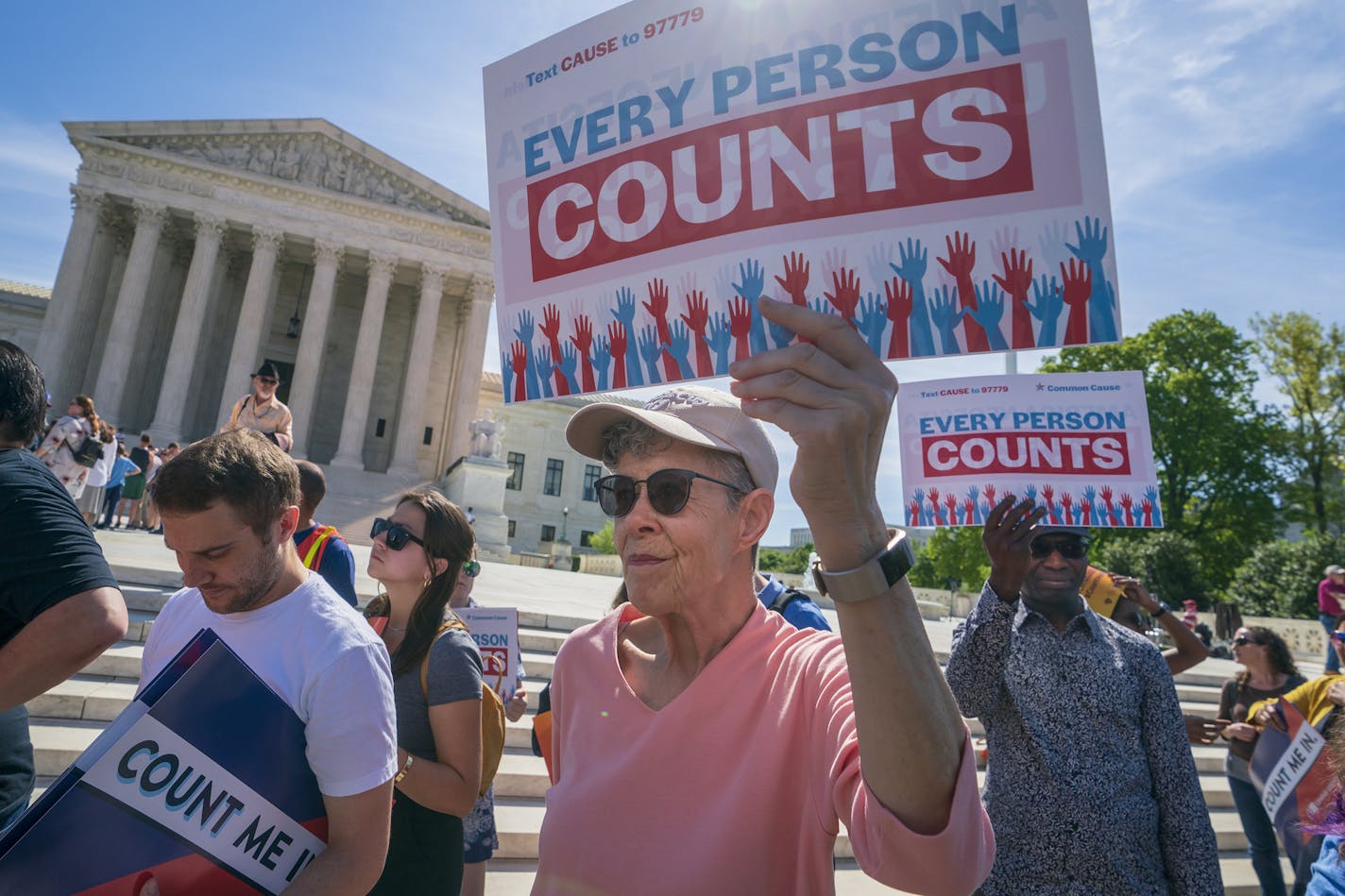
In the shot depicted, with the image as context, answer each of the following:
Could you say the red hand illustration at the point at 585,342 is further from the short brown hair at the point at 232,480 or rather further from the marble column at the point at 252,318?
the marble column at the point at 252,318

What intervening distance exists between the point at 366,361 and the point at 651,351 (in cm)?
3378

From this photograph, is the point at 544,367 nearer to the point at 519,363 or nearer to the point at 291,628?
the point at 519,363

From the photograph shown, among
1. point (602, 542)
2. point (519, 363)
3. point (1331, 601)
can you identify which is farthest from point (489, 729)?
point (602, 542)

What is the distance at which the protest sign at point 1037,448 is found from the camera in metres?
3.48

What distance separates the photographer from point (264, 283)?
31641 millimetres

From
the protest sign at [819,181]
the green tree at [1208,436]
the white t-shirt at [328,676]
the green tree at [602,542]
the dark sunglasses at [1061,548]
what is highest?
the green tree at [1208,436]

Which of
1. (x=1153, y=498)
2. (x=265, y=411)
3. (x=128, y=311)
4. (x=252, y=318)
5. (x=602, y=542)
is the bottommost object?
(x=1153, y=498)

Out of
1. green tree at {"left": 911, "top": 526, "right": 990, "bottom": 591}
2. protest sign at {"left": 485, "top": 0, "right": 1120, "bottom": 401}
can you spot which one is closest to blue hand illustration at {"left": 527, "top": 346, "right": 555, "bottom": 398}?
protest sign at {"left": 485, "top": 0, "right": 1120, "bottom": 401}

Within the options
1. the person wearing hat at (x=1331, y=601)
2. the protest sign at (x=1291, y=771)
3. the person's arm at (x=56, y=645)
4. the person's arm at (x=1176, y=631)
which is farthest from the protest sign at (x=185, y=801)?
the person wearing hat at (x=1331, y=601)

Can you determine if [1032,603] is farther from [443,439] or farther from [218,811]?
[443,439]

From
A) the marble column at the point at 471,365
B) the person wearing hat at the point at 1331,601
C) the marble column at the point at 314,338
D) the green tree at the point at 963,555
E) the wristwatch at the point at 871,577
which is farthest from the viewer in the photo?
the green tree at the point at 963,555

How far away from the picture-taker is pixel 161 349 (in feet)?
109

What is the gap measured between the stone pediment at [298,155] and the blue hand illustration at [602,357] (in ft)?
112

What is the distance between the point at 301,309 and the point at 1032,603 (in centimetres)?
3871
